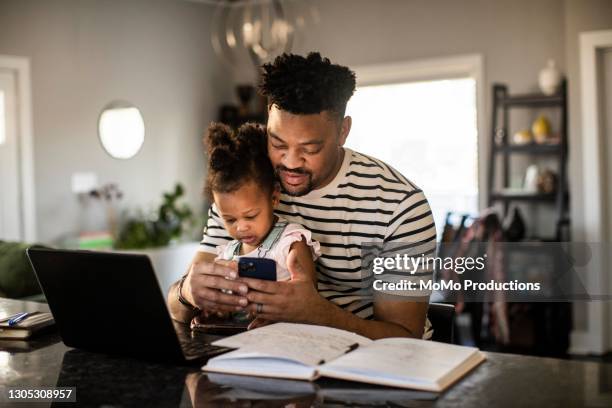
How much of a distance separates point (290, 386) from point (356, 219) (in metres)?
0.82

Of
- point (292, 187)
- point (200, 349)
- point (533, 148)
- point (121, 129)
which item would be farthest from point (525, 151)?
point (200, 349)

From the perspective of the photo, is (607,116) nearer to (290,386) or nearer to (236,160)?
(236,160)

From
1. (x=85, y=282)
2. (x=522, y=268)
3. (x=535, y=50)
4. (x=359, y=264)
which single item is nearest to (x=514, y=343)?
(x=522, y=268)

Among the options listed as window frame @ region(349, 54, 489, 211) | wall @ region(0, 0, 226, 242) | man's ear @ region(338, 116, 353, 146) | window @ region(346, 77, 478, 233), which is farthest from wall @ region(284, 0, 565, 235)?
man's ear @ region(338, 116, 353, 146)

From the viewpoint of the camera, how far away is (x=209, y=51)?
672cm

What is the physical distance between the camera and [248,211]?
2.00 metres

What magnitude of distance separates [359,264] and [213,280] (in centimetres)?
47

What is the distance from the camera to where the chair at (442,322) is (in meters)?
2.01

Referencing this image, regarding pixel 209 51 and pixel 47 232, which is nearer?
pixel 47 232

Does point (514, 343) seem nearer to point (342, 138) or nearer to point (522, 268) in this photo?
point (522, 268)

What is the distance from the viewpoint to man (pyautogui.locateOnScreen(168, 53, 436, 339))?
1764 millimetres

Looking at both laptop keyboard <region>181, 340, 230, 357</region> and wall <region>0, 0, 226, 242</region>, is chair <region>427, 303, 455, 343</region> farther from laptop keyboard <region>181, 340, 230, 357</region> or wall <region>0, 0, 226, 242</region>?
wall <region>0, 0, 226, 242</region>

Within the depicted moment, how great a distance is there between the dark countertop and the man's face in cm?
69

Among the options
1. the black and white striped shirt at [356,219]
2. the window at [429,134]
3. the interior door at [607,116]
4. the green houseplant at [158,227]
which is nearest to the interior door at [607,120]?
the interior door at [607,116]
